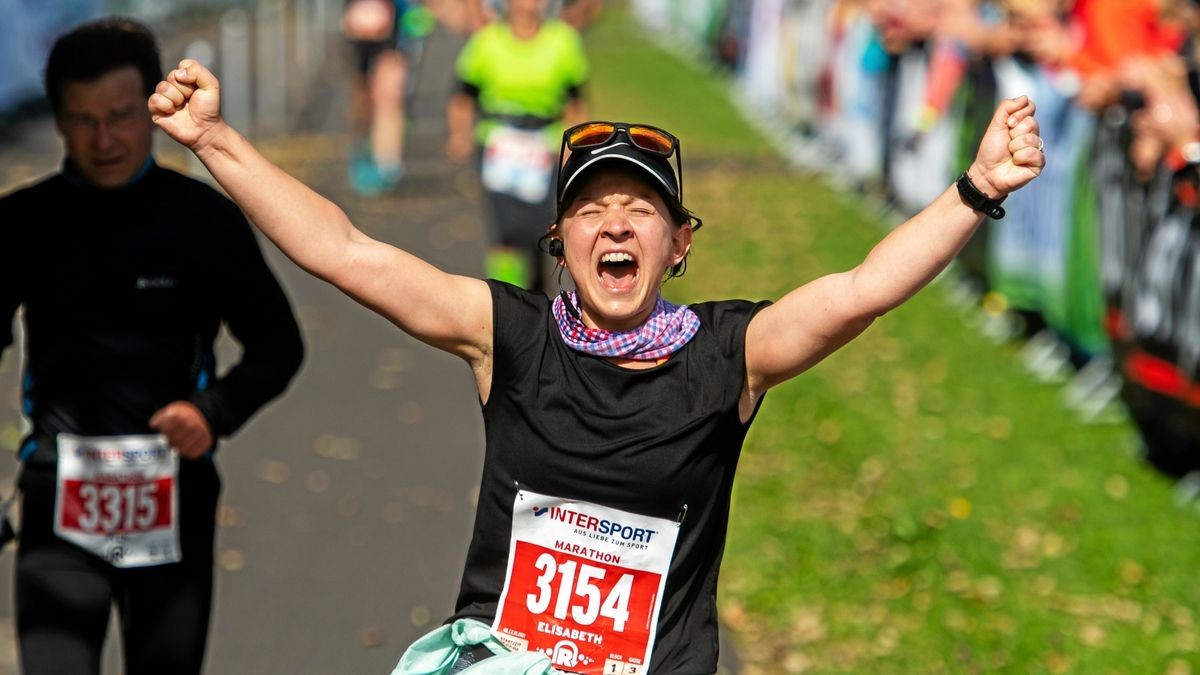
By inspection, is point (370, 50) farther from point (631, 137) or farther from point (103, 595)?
point (631, 137)

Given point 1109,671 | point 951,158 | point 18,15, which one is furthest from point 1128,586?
point 18,15

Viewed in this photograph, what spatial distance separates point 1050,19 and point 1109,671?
6.42 m

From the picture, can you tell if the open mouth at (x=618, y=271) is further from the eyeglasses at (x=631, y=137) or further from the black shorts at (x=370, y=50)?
the black shorts at (x=370, y=50)

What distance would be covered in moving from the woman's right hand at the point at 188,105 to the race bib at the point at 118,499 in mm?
1238

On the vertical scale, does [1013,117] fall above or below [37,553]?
above

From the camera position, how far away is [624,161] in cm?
366

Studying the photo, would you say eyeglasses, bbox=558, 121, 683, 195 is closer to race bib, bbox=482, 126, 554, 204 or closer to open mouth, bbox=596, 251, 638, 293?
open mouth, bbox=596, 251, 638, 293

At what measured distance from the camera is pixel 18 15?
2247 centimetres

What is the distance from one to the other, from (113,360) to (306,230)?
1.13 meters

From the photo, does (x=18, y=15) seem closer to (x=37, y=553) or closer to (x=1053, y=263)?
(x=1053, y=263)

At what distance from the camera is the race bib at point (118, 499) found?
4.61 m

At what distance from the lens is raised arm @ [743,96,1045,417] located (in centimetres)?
349

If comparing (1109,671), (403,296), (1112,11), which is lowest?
(1109,671)

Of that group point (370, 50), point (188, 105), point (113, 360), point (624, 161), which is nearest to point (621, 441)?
point (624, 161)
